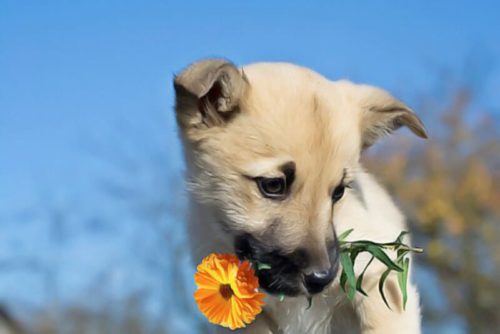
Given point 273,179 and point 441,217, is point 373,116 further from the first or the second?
point 441,217

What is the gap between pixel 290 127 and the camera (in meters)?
4.77

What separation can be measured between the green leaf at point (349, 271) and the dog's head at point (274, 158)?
114mm

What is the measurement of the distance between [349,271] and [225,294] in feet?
2.28

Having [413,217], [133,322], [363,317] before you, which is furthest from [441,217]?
[363,317]

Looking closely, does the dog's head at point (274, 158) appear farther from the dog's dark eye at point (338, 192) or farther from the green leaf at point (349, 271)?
the green leaf at point (349, 271)

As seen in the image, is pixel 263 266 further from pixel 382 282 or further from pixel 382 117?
pixel 382 117

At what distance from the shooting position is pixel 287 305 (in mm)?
5207

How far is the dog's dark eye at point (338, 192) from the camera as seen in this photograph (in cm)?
487

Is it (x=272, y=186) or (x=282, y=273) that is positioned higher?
(x=272, y=186)

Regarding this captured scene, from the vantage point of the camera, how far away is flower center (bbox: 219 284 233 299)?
14.5 ft

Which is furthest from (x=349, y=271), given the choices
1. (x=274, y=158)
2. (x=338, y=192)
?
(x=274, y=158)

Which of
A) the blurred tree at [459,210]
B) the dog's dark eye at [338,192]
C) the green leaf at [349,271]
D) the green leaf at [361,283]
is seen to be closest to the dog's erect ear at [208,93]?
the dog's dark eye at [338,192]

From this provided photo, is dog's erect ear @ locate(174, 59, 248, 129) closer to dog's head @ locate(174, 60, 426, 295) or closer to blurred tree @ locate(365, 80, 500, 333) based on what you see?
dog's head @ locate(174, 60, 426, 295)

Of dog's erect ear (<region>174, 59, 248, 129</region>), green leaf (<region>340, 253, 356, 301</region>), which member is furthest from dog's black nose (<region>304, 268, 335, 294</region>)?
dog's erect ear (<region>174, 59, 248, 129</region>)
